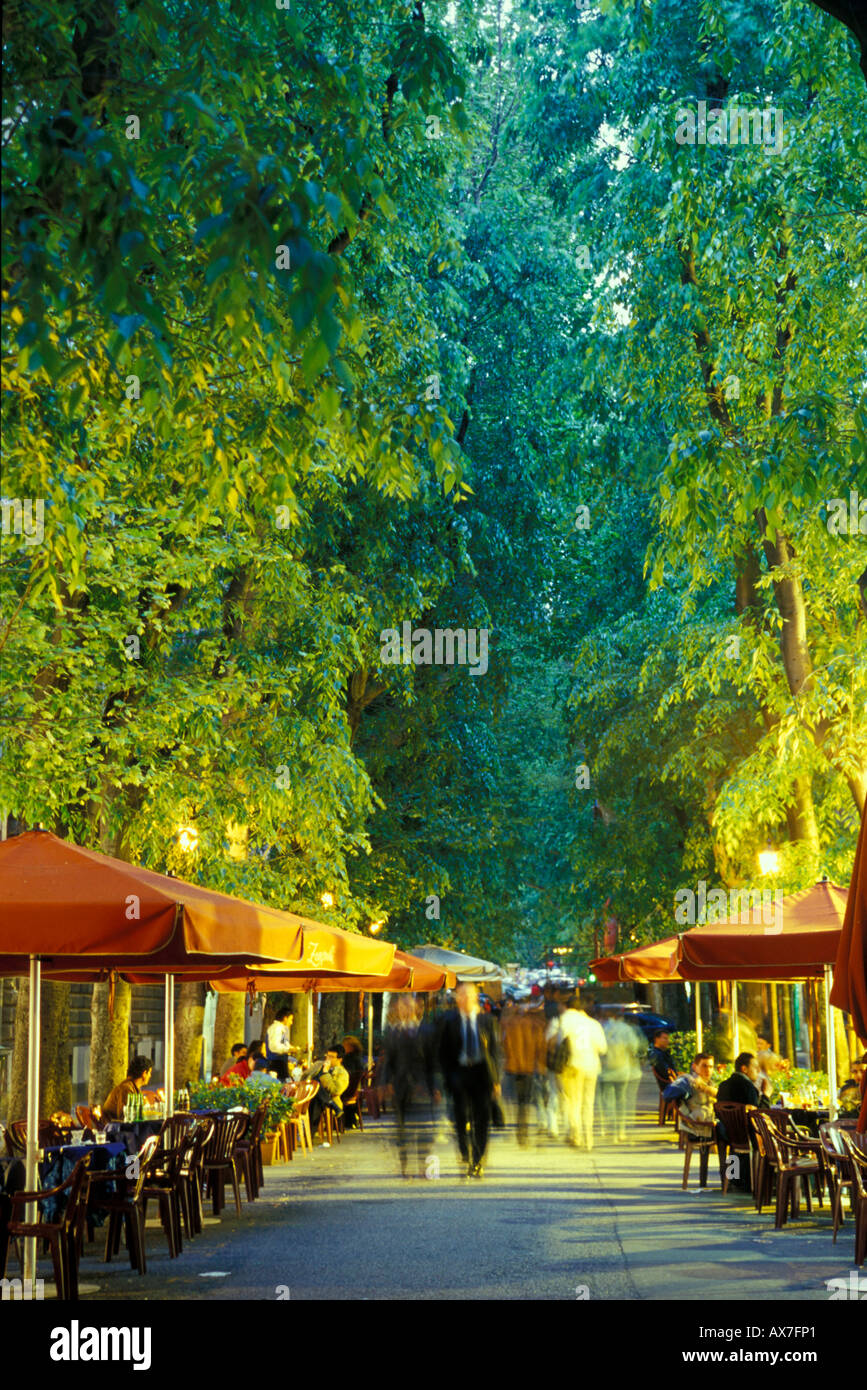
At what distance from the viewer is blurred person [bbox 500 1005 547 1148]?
96.7 ft

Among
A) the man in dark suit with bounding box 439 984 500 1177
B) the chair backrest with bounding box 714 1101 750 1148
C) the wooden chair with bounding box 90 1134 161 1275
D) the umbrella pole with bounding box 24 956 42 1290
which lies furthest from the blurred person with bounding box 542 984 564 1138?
the umbrella pole with bounding box 24 956 42 1290

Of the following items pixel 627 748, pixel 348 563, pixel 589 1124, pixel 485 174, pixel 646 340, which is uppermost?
pixel 485 174

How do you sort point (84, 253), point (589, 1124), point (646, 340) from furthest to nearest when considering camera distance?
point (589, 1124), point (646, 340), point (84, 253)

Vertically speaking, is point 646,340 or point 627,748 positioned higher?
point 646,340

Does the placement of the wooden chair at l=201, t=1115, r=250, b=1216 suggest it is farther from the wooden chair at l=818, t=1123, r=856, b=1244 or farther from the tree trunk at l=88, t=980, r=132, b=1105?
the wooden chair at l=818, t=1123, r=856, b=1244

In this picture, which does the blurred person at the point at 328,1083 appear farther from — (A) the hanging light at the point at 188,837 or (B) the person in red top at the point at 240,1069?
(A) the hanging light at the point at 188,837

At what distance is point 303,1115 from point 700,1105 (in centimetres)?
725

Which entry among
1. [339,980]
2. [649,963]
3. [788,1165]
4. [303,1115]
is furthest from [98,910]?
[303,1115]

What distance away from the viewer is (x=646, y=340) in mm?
21906

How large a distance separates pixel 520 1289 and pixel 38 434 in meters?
6.57

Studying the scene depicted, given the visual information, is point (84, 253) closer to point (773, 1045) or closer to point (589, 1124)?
point (589, 1124)
